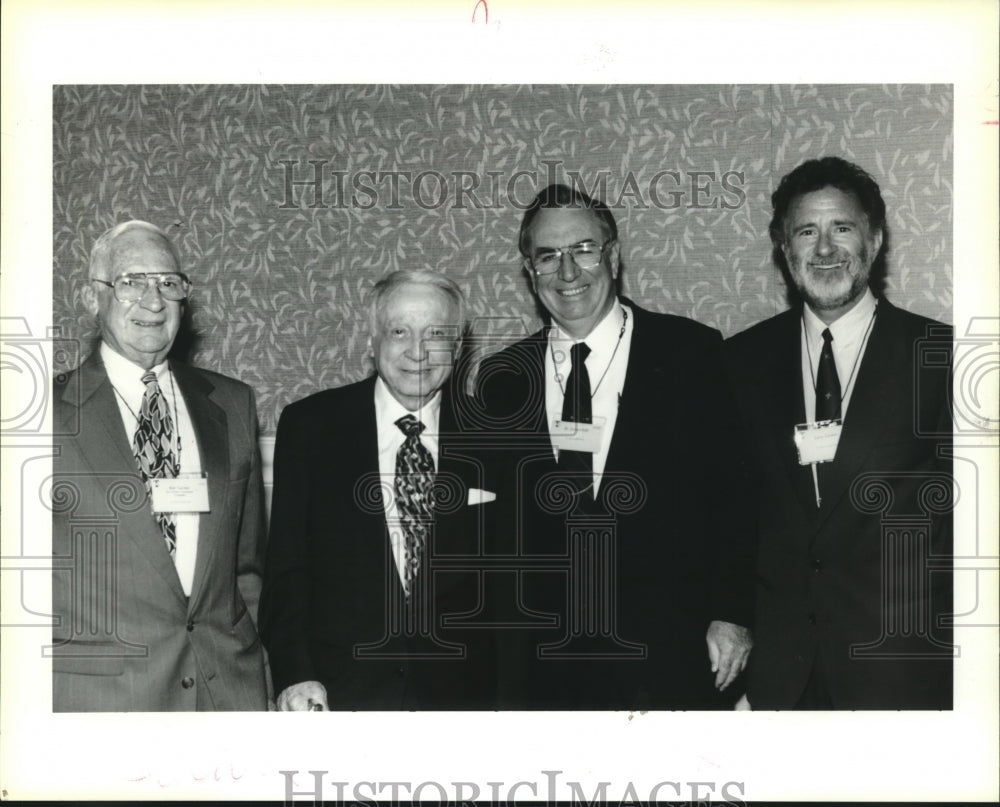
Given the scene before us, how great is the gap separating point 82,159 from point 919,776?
280cm

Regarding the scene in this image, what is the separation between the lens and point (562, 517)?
9.91ft

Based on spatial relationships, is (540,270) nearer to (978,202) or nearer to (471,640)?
(471,640)

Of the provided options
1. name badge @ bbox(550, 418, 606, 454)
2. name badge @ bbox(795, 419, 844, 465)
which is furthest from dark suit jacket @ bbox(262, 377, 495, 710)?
name badge @ bbox(795, 419, 844, 465)

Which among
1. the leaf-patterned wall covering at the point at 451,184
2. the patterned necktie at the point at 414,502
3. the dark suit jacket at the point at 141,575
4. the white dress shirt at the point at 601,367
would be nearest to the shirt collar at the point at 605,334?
the white dress shirt at the point at 601,367

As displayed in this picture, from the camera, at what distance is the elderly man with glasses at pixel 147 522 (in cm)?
301

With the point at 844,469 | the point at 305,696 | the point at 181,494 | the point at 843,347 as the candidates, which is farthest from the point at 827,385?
the point at 181,494

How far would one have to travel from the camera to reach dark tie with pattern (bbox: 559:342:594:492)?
3025 mm

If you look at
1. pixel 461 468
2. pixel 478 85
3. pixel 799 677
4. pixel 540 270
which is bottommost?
pixel 799 677

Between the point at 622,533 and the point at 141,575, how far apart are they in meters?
1.28

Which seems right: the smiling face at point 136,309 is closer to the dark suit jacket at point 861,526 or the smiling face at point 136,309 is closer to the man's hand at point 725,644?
the dark suit jacket at point 861,526

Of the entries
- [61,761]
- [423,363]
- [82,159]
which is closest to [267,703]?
[61,761]

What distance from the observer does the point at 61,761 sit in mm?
3025

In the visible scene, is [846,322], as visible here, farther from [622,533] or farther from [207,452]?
[207,452]

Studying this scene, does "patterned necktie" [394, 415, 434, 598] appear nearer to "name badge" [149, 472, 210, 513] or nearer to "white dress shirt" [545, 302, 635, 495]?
"white dress shirt" [545, 302, 635, 495]
